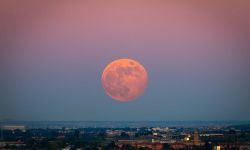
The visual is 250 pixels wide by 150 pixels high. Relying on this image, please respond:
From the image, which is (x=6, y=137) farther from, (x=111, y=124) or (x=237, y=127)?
(x=237, y=127)

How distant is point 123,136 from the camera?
61.5 feet

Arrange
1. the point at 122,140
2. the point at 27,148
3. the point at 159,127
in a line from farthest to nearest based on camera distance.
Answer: the point at 159,127 → the point at 122,140 → the point at 27,148

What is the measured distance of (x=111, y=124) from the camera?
19.9m

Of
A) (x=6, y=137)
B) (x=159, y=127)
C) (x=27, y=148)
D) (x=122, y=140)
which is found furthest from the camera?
(x=159, y=127)

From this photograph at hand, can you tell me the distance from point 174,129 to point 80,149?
475cm

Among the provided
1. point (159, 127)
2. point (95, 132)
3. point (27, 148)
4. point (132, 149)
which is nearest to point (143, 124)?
point (159, 127)

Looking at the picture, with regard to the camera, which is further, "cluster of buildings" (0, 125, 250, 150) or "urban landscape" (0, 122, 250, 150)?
"cluster of buildings" (0, 125, 250, 150)

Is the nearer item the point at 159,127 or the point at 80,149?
the point at 80,149

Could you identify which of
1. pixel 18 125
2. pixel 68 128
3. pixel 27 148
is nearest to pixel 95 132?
pixel 68 128

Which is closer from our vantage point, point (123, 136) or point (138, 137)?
point (123, 136)

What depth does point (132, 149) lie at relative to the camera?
615 inches

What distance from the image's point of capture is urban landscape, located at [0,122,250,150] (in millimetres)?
15906

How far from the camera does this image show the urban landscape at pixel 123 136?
1591cm

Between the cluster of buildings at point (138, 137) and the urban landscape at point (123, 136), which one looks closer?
the urban landscape at point (123, 136)
